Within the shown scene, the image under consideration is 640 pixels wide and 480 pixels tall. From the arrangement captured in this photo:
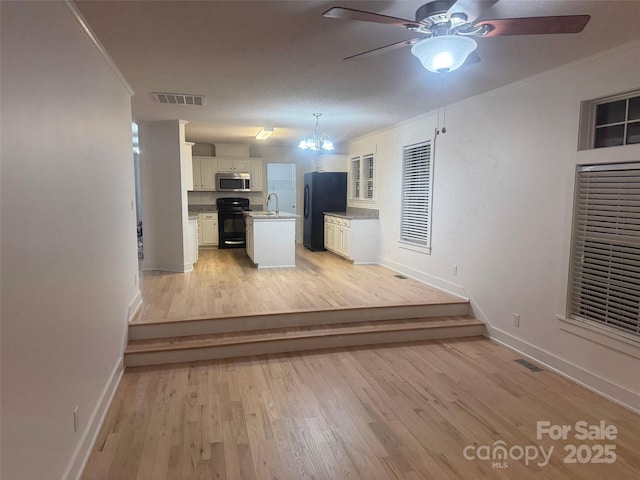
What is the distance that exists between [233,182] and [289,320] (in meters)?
5.25

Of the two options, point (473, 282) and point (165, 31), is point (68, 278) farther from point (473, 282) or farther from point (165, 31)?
point (473, 282)

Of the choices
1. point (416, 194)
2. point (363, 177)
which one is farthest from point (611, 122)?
point (363, 177)

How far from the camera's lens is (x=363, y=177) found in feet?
25.2

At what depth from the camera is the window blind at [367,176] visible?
744 centimetres

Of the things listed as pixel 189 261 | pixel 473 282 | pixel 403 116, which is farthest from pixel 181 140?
pixel 473 282

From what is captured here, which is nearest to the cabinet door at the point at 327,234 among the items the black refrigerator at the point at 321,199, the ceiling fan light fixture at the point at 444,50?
the black refrigerator at the point at 321,199

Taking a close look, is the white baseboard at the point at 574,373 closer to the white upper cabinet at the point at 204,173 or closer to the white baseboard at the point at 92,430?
the white baseboard at the point at 92,430

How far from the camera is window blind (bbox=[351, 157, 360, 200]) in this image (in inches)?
→ 314

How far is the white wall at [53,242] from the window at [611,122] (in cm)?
364

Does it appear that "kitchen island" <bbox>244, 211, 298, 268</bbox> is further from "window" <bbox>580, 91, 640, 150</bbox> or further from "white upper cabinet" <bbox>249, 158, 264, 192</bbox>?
"window" <bbox>580, 91, 640, 150</bbox>

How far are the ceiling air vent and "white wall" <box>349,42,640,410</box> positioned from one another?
2990 millimetres

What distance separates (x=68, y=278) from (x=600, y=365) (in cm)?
371

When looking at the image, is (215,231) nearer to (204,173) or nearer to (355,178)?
(204,173)

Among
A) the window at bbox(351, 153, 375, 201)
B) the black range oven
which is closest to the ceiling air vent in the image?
the window at bbox(351, 153, 375, 201)
